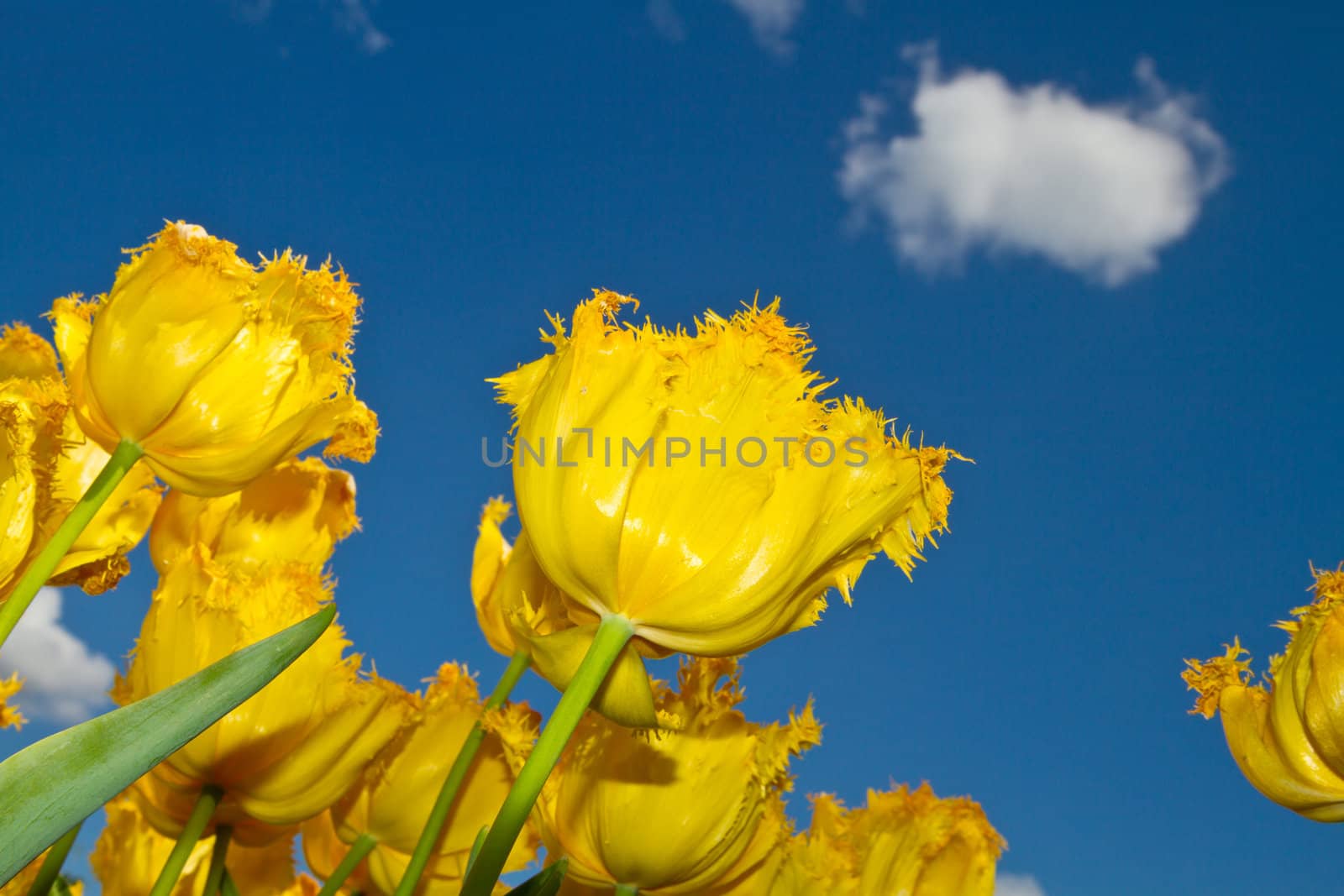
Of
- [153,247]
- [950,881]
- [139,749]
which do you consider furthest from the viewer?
[950,881]

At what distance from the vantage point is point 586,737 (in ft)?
3.54

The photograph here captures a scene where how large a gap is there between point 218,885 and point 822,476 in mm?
741

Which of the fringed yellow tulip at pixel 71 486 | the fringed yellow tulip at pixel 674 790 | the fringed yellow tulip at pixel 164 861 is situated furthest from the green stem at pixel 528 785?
the fringed yellow tulip at pixel 164 861

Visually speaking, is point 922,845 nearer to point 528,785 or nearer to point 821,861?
point 821,861

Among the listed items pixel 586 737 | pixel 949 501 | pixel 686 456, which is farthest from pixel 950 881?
pixel 686 456

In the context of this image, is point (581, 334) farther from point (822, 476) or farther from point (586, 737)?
point (586, 737)

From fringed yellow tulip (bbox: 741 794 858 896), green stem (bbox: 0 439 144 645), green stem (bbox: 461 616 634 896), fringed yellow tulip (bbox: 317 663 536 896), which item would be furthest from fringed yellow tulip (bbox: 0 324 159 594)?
fringed yellow tulip (bbox: 741 794 858 896)

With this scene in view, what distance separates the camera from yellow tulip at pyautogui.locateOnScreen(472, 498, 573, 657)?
1012 mm

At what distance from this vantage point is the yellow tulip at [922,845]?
1.34 m

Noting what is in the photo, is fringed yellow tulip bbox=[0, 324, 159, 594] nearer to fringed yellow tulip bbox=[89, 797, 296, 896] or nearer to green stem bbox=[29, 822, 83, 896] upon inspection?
green stem bbox=[29, 822, 83, 896]

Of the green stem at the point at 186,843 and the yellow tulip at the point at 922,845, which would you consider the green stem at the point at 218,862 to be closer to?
the green stem at the point at 186,843

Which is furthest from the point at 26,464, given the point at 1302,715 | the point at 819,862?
the point at 1302,715

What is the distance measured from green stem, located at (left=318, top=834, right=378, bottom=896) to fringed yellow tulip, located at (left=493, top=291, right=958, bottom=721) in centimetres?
43

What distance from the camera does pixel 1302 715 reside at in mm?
1530
